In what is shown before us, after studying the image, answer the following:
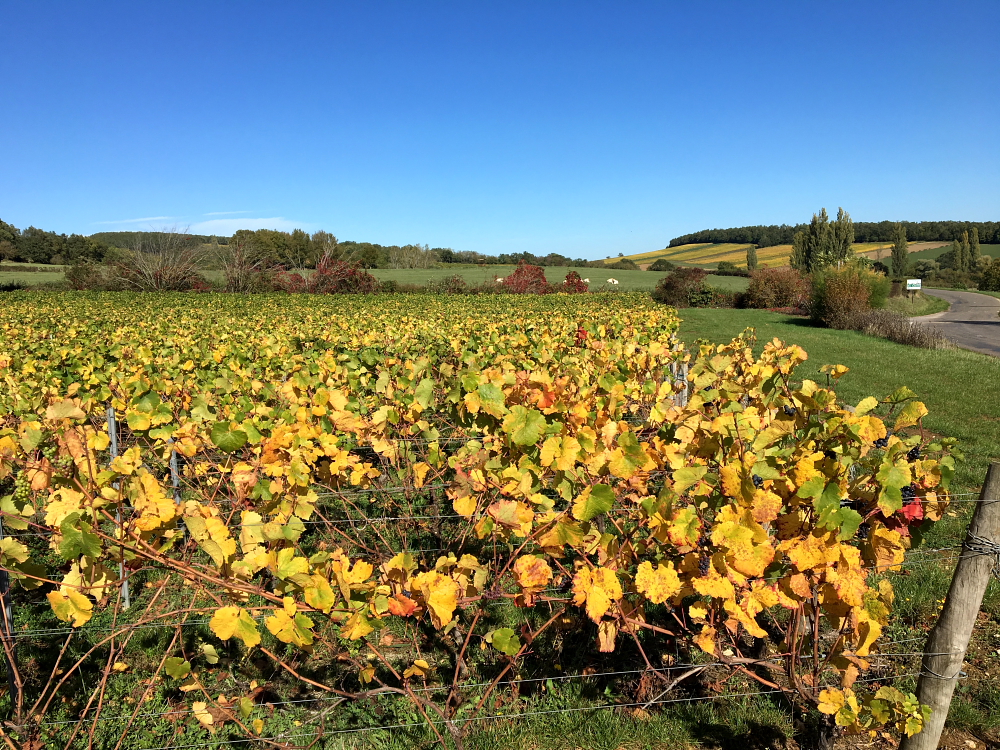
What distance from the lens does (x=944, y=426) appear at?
7758 mm

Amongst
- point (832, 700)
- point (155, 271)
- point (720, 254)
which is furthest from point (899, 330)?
point (720, 254)

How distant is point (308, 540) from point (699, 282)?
39131 millimetres

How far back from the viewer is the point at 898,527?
1.92 m

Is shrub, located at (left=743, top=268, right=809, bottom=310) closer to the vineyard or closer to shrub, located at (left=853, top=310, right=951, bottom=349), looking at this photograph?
shrub, located at (left=853, top=310, right=951, bottom=349)

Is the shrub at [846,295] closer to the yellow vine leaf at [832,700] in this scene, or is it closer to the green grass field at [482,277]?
the green grass field at [482,277]

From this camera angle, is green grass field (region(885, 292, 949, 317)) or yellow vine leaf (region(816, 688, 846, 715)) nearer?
yellow vine leaf (region(816, 688, 846, 715))

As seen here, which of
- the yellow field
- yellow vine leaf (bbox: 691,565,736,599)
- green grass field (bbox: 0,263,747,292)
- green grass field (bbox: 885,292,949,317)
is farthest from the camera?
the yellow field

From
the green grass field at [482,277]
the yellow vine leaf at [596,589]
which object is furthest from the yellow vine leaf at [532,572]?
the green grass field at [482,277]

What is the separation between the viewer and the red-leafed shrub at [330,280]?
38.5 m

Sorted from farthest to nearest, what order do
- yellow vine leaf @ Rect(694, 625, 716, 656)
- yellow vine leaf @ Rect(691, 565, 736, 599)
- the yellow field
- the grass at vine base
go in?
the yellow field
the grass at vine base
yellow vine leaf @ Rect(694, 625, 716, 656)
yellow vine leaf @ Rect(691, 565, 736, 599)

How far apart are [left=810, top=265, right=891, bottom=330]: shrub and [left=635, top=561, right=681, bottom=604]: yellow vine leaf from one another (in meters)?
24.3

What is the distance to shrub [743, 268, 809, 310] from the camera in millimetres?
35062

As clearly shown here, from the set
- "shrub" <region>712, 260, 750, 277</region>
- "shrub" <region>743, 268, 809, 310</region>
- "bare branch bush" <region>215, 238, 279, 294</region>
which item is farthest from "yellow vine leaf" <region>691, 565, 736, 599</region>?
"shrub" <region>712, 260, 750, 277</region>

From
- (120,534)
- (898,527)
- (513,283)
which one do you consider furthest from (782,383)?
(513,283)
